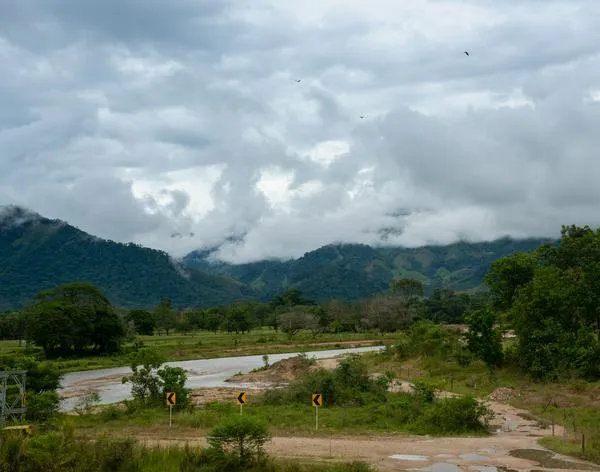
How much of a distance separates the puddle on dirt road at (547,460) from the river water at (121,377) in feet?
102

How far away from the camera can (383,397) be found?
38781mm

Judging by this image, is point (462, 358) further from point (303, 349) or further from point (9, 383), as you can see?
point (303, 349)

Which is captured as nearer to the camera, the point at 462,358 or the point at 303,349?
the point at 462,358

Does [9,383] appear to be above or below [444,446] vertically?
above

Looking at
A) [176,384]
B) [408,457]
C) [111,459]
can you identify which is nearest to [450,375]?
[176,384]

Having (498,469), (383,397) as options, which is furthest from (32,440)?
(383,397)

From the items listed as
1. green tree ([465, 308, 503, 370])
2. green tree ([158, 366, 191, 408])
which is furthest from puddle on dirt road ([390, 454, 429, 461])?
green tree ([465, 308, 503, 370])

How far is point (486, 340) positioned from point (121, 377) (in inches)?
1521

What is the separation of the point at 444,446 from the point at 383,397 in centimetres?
1197

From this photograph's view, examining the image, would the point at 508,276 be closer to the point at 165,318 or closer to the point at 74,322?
the point at 74,322

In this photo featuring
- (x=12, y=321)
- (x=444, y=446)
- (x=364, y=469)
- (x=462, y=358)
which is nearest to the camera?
(x=364, y=469)

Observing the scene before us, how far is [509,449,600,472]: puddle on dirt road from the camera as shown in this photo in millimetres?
22586

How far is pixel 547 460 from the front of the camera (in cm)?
2377

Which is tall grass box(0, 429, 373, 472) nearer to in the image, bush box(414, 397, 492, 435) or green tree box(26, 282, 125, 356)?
bush box(414, 397, 492, 435)
